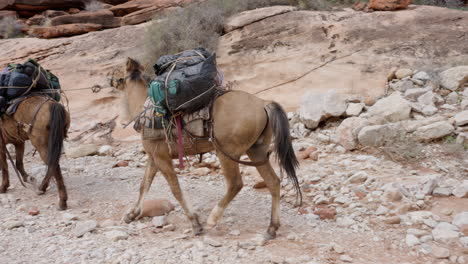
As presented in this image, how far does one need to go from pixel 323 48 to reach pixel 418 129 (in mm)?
4001

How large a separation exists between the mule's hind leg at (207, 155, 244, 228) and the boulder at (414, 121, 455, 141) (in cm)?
344

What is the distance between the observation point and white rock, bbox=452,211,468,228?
3719 millimetres

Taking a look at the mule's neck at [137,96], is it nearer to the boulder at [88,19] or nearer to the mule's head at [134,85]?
the mule's head at [134,85]

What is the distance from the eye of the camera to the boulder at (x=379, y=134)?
227 inches

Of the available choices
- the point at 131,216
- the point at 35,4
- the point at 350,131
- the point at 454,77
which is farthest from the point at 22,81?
the point at 35,4

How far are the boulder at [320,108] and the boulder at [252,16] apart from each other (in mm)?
3945

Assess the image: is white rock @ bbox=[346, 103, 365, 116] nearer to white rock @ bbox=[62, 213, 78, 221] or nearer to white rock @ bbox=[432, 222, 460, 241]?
white rock @ bbox=[432, 222, 460, 241]

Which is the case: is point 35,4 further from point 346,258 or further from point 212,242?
point 346,258

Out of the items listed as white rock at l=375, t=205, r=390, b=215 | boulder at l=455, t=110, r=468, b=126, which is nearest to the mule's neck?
white rock at l=375, t=205, r=390, b=215

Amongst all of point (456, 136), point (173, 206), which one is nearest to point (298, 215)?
point (173, 206)

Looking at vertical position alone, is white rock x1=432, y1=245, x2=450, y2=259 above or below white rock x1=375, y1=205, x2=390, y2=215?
above

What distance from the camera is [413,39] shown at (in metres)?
8.77

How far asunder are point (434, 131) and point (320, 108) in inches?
80.9

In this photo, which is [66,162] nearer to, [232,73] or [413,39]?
[232,73]
